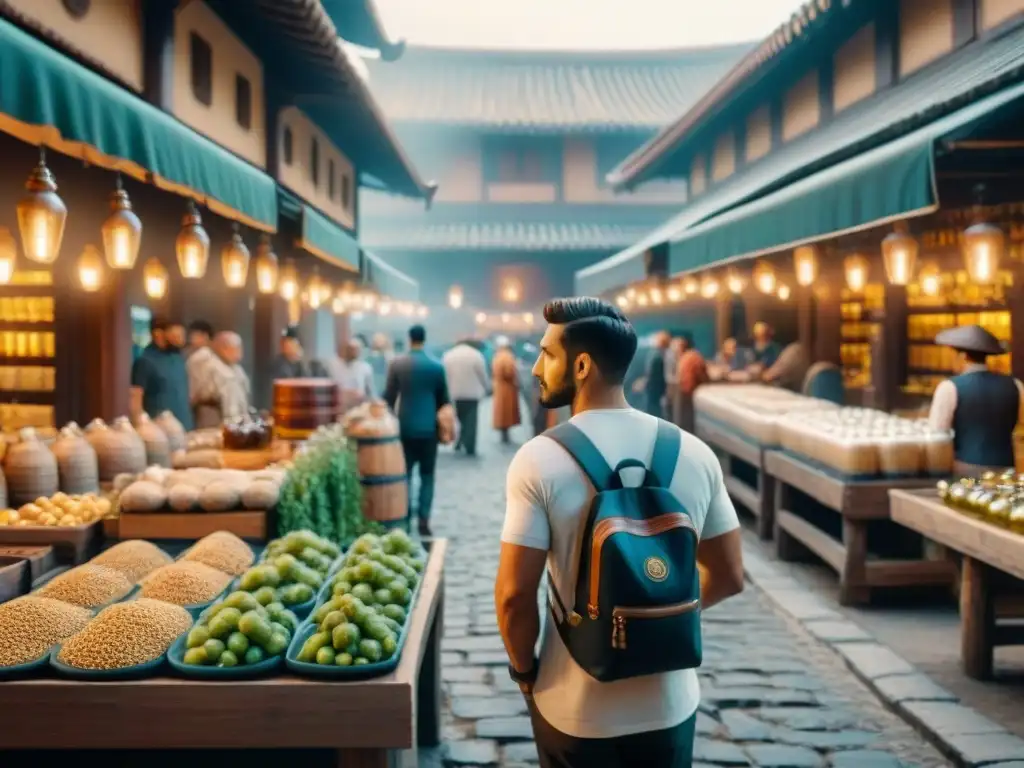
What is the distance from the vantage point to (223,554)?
450cm

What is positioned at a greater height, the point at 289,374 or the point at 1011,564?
the point at 289,374

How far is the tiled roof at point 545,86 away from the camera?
3150 cm

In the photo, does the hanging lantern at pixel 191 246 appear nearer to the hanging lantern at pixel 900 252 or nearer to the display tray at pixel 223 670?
the display tray at pixel 223 670

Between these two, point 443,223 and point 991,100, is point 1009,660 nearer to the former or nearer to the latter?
point 991,100

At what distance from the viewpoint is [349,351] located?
14617mm

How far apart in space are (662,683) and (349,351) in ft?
40.7

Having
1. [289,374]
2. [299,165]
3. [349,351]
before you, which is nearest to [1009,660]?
[289,374]

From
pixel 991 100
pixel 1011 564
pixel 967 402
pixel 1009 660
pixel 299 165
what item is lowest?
pixel 1009 660

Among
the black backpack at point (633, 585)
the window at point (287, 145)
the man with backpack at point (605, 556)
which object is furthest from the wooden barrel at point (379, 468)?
the window at point (287, 145)

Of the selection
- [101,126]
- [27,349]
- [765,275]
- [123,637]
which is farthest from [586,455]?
[27,349]

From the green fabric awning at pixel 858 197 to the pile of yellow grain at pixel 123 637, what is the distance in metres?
4.68

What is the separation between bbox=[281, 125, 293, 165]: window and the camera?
13.3 m

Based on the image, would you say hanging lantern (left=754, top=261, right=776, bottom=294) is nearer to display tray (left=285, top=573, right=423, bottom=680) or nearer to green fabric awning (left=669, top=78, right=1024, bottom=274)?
green fabric awning (left=669, top=78, right=1024, bottom=274)

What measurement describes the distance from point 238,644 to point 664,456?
161 centimetres
